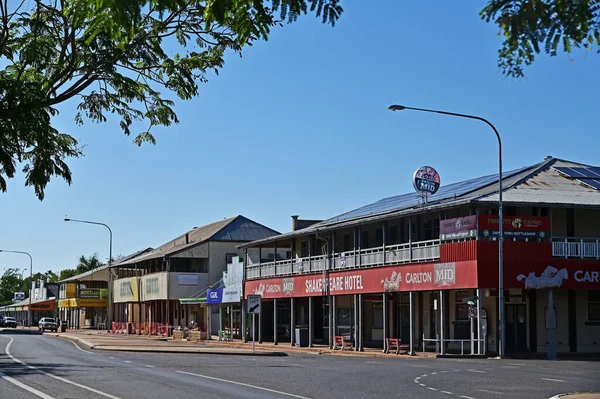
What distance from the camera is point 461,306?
1576 inches

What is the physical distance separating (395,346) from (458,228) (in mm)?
6397

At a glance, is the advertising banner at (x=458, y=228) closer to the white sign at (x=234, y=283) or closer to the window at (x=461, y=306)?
the window at (x=461, y=306)

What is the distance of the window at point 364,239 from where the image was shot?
4722 centimetres

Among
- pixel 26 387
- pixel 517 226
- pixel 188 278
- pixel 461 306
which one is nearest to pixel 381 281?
pixel 461 306

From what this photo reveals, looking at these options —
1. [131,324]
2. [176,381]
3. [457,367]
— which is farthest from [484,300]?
[131,324]

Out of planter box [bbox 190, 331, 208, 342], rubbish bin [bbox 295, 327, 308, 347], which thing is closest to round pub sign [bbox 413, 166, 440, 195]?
rubbish bin [bbox 295, 327, 308, 347]

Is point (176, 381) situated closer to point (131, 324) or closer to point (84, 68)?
point (84, 68)

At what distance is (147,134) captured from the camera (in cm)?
1273

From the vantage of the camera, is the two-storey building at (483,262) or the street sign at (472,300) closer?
the street sign at (472,300)

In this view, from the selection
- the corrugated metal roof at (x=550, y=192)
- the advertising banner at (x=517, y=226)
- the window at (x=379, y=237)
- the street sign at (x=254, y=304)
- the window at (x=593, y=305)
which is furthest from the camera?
the window at (x=379, y=237)

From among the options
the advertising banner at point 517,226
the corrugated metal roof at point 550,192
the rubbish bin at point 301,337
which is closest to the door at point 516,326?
the advertising banner at point 517,226

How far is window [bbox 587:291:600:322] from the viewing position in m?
38.9

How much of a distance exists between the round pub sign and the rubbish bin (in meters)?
11.1

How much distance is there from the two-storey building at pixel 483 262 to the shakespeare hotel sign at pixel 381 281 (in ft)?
0.17
